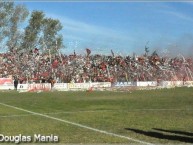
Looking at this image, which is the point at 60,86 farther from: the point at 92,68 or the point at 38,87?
the point at 92,68

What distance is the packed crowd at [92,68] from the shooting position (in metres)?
75.6

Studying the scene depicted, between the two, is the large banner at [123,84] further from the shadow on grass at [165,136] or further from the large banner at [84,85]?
the shadow on grass at [165,136]

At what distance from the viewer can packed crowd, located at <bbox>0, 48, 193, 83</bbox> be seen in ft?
248

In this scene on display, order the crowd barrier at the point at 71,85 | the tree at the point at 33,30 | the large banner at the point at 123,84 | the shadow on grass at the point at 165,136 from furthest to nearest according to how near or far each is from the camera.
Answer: the tree at the point at 33,30 < the large banner at the point at 123,84 < the crowd barrier at the point at 71,85 < the shadow on grass at the point at 165,136

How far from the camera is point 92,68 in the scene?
79.7m

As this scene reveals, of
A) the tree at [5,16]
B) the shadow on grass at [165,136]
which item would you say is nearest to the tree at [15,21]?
the tree at [5,16]

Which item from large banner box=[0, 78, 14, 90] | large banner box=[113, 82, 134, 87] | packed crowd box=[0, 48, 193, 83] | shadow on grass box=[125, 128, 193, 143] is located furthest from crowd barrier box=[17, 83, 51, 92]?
shadow on grass box=[125, 128, 193, 143]

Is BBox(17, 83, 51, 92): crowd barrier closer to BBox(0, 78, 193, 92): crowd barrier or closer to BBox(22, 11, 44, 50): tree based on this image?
BBox(0, 78, 193, 92): crowd barrier

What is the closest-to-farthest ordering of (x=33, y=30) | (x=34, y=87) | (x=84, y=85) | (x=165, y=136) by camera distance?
1. (x=165, y=136)
2. (x=34, y=87)
3. (x=84, y=85)
4. (x=33, y=30)

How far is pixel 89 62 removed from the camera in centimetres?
8244

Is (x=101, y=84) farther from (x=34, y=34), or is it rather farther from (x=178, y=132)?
(x=178, y=132)

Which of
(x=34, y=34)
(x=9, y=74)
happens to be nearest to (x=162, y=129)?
(x=9, y=74)

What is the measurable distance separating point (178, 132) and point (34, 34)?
305ft

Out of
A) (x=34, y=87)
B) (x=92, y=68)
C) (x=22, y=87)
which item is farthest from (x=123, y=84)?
(x=22, y=87)
